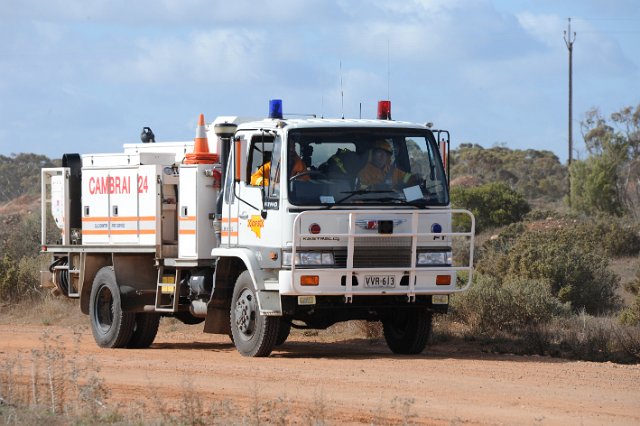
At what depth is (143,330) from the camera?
706 inches

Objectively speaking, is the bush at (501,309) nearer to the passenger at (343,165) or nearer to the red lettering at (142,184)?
the passenger at (343,165)

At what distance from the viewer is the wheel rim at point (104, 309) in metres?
18.1

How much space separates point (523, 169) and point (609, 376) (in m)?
61.3

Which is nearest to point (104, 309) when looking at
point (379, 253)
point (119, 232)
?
point (119, 232)

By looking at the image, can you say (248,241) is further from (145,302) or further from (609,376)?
(609,376)

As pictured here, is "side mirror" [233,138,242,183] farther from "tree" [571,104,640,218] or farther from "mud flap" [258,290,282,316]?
"tree" [571,104,640,218]

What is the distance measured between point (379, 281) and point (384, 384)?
2.26 metres

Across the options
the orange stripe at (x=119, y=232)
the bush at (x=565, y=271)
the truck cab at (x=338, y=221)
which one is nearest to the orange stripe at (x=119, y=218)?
the orange stripe at (x=119, y=232)

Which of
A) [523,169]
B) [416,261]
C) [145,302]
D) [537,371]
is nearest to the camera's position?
[537,371]

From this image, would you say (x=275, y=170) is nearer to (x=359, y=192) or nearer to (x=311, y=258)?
(x=359, y=192)

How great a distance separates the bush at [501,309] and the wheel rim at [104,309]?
536 cm

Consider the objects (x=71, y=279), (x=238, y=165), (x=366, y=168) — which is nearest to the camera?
(x=366, y=168)

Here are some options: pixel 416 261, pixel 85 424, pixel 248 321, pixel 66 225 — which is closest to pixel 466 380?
pixel 416 261

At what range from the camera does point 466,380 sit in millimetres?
12797
